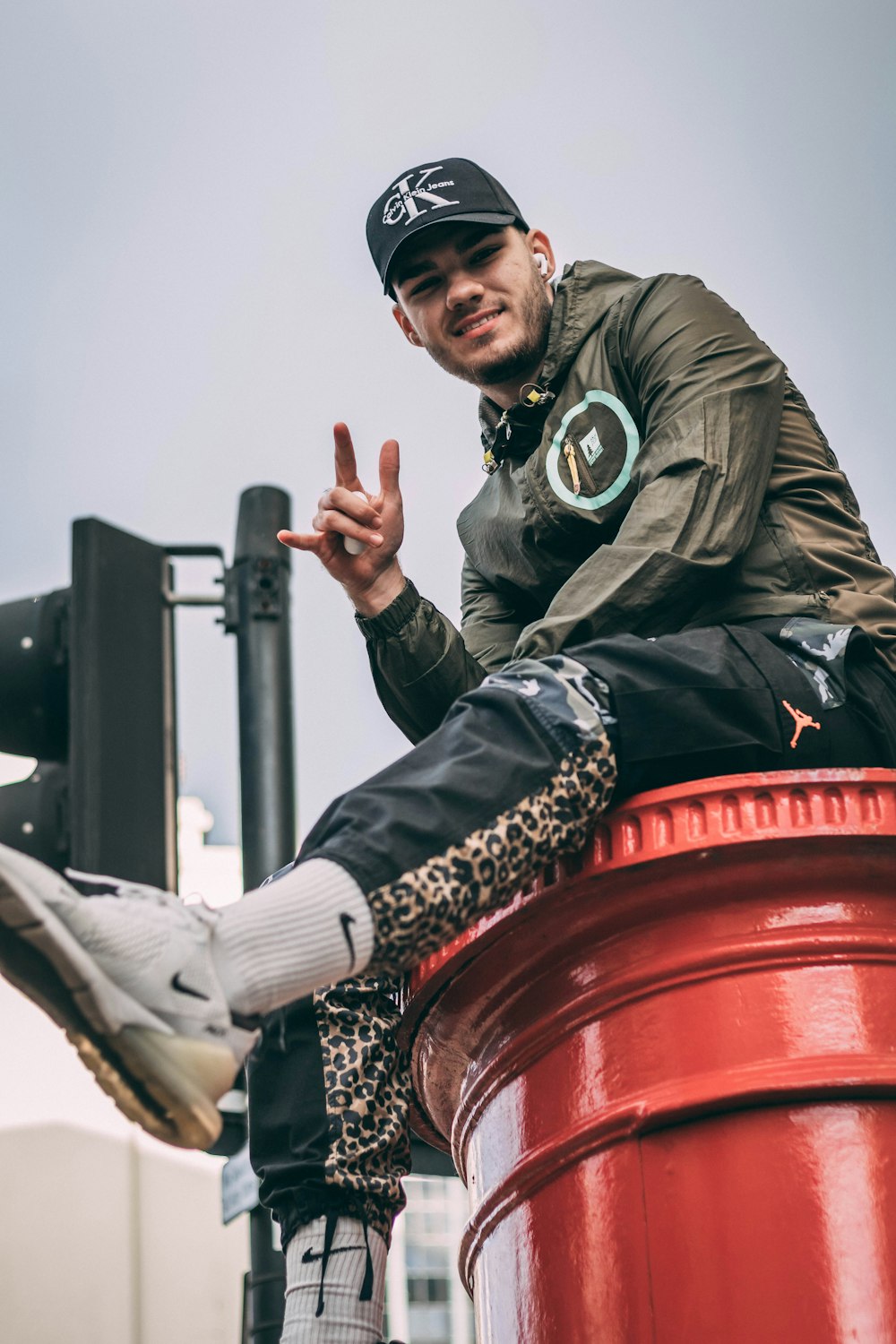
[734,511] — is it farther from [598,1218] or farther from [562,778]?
[598,1218]

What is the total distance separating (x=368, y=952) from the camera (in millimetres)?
1755

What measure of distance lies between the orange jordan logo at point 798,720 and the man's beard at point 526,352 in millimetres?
952

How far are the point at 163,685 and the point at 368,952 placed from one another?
116cm

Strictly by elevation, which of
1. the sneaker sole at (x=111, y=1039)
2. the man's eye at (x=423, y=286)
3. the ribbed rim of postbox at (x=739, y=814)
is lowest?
the sneaker sole at (x=111, y=1039)

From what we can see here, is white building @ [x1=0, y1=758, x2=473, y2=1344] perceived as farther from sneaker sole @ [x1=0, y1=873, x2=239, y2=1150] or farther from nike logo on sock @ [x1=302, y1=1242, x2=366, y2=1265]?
sneaker sole @ [x1=0, y1=873, x2=239, y2=1150]

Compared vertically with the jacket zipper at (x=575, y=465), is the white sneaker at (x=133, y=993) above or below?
below

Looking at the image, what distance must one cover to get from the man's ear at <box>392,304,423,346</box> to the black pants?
3.52ft

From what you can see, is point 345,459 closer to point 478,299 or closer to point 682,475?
point 478,299

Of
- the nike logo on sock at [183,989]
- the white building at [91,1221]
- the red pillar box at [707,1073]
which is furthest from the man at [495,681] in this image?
the white building at [91,1221]

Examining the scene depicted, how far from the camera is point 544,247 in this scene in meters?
3.06

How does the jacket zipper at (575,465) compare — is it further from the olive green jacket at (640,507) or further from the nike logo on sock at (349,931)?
the nike logo on sock at (349,931)

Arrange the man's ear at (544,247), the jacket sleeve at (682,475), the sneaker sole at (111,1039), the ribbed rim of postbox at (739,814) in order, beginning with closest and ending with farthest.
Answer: the sneaker sole at (111,1039) < the ribbed rim of postbox at (739,814) < the jacket sleeve at (682,475) < the man's ear at (544,247)

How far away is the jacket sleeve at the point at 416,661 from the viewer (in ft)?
8.81

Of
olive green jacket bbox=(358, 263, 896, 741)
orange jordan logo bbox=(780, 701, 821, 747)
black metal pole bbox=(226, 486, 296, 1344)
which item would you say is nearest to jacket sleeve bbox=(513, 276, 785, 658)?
olive green jacket bbox=(358, 263, 896, 741)
